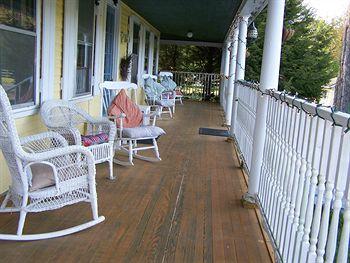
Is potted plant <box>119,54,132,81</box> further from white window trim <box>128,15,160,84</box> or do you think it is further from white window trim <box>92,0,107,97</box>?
white window trim <box>92,0,107,97</box>

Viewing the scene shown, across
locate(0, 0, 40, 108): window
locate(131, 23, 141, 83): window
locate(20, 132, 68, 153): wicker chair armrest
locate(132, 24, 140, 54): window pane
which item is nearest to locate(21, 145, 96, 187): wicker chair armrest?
locate(20, 132, 68, 153): wicker chair armrest

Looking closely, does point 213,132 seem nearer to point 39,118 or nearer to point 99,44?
point 99,44

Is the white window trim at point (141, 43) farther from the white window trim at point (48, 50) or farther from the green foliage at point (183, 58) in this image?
the green foliage at point (183, 58)

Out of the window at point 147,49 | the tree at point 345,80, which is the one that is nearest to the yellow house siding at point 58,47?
the tree at point 345,80

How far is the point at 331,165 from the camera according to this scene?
164 cm

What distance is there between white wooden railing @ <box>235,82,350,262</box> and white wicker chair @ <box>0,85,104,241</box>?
1227 millimetres

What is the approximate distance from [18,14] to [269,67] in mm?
2097

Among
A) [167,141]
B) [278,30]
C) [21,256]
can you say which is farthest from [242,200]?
[167,141]

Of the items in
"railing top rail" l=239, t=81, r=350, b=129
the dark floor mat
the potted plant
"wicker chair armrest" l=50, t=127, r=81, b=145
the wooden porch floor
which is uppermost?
the potted plant

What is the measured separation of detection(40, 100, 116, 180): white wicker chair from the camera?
372cm

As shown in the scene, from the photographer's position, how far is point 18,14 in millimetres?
3428

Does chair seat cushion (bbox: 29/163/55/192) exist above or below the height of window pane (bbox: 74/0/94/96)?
below

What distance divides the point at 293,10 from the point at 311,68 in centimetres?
247

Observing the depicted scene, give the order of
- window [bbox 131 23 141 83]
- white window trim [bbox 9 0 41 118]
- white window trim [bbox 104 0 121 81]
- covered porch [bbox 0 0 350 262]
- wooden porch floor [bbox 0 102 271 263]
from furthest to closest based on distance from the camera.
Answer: window [bbox 131 23 141 83]
white window trim [bbox 104 0 121 81]
white window trim [bbox 9 0 41 118]
wooden porch floor [bbox 0 102 271 263]
covered porch [bbox 0 0 350 262]
